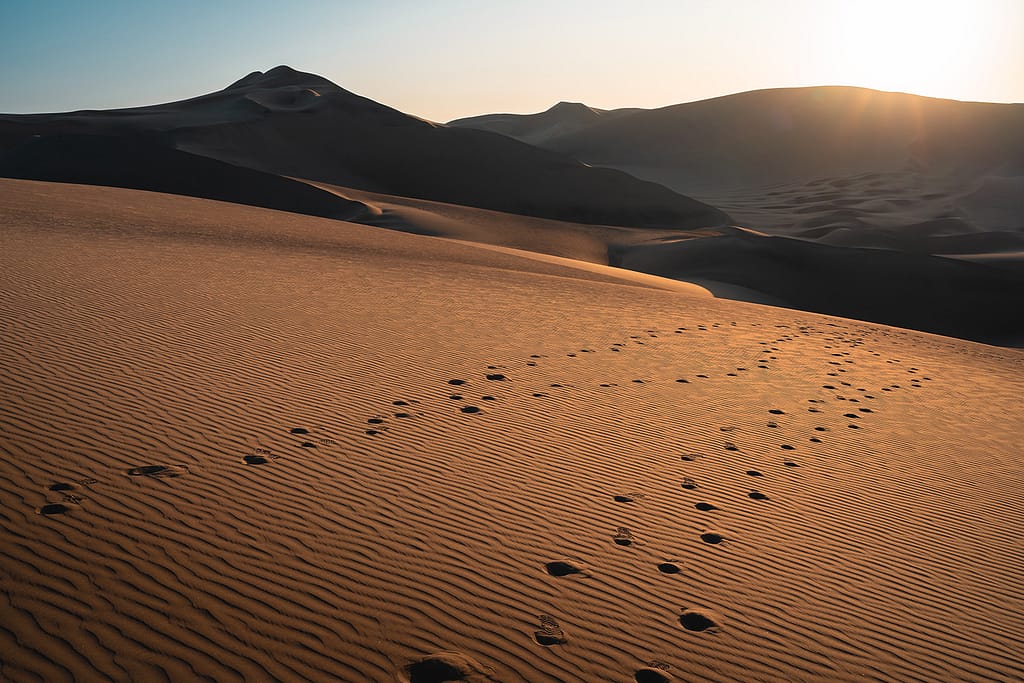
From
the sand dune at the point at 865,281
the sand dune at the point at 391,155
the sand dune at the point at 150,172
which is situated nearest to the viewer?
the sand dune at the point at 865,281

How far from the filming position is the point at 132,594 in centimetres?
384

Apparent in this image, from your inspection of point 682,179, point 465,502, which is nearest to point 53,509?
point 465,502

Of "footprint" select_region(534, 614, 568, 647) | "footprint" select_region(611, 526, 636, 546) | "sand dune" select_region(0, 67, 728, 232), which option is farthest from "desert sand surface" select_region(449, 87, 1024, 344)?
"footprint" select_region(534, 614, 568, 647)

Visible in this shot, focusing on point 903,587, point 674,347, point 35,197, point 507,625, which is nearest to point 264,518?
point 507,625

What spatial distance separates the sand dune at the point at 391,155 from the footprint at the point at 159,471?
52963 mm

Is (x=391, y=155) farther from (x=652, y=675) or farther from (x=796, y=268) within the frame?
(x=652, y=675)

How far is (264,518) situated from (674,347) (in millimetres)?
8683

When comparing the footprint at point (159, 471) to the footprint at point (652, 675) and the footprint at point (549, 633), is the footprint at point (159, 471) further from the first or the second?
the footprint at point (652, 675)

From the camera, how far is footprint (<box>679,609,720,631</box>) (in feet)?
14.1

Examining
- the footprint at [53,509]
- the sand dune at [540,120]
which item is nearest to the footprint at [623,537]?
the footprint at [53,509]

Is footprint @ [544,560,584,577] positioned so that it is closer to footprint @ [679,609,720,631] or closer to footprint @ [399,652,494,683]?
footprint @ [679,609,720,631]

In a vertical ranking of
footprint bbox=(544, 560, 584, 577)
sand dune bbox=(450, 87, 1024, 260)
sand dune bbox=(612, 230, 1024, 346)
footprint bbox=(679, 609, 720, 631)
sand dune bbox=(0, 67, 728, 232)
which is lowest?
footprint bbox=(679, 609, 720, 631)

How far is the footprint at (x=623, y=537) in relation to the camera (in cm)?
521

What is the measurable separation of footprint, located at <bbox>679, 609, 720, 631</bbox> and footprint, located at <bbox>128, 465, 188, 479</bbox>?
354 centimetres
